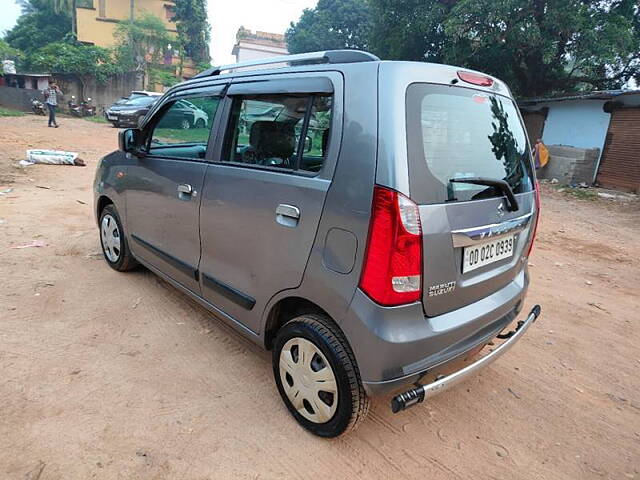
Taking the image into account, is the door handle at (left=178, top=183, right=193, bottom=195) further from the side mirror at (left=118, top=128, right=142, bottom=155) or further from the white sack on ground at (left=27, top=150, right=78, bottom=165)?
the white sack on ground at (left=27, top=150, right=78, bottom=165)

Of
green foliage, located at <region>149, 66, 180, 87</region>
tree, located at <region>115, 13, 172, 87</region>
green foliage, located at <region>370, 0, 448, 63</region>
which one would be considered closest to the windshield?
green foliage, located at <region>370, 0, 448, 63</region>

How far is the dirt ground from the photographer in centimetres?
202

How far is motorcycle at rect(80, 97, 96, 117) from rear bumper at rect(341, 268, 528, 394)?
25.7m

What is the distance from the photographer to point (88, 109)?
23.1 meters

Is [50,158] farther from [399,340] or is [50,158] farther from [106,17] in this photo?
[106,17]

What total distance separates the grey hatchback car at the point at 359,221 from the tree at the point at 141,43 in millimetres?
28336

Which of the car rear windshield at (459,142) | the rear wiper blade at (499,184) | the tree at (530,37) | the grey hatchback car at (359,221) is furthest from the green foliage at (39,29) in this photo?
the rear wiper blade at (499,184)

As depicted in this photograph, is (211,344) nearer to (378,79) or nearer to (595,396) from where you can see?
(378,79)

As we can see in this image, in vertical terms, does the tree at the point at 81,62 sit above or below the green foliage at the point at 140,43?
below

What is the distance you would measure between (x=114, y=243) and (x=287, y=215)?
2555 mm


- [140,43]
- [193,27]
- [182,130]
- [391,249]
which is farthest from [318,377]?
[193,27]

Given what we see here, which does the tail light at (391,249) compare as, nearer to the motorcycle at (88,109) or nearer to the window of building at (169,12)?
the motorcycle at (88,109)

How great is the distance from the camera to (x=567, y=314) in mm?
3725

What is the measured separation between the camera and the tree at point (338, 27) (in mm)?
30594
